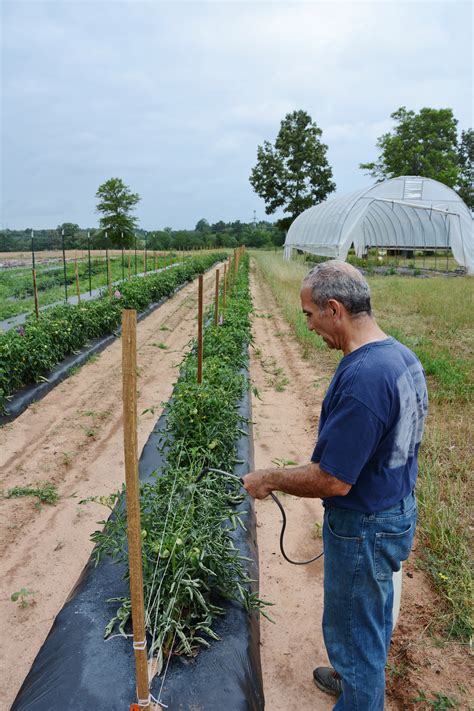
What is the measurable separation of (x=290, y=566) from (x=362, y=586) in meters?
1.53

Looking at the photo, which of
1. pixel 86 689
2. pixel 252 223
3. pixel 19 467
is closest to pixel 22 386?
pixel 19 467

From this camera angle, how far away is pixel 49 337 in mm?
6516

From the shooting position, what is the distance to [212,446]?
318cm

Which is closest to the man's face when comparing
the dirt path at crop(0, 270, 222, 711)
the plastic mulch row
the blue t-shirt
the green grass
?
the blue t-shirt

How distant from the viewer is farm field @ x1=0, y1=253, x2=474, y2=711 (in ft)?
7.98

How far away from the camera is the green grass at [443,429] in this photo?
2789mm

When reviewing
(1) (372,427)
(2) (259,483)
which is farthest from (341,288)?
(2) (259,483)

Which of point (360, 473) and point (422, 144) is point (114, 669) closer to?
point (360, 473)

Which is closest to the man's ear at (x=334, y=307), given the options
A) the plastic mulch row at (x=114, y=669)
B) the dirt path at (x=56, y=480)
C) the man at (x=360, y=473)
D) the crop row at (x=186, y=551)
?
the man at (x=360, y=473)

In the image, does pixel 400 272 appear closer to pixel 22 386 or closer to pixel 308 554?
pixel 22 386

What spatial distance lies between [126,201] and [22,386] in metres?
40.9

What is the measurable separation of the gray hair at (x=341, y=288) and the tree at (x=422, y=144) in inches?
1476

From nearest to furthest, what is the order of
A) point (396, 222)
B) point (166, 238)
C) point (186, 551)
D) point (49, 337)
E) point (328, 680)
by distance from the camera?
point (186, 551), point (328, 680), point (49, 337), point (396, 222), point (166, 238)

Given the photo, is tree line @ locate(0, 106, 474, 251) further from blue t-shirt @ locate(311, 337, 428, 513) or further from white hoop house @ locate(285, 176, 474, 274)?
blue t-shirt @ locate(311, 337, 428, 513)
